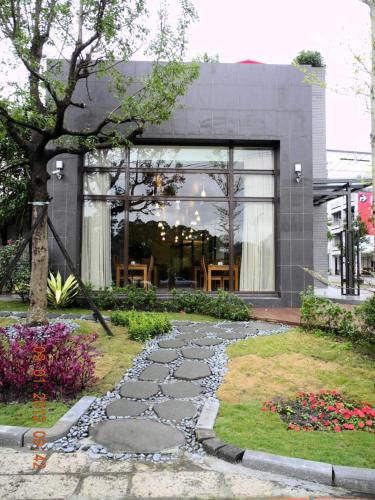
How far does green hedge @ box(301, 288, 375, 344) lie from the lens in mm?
5090

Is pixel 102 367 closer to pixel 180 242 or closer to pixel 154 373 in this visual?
pixel 154 373

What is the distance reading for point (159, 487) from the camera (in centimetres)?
247

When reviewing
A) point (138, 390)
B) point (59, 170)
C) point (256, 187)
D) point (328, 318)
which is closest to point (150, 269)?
point (59, 170)

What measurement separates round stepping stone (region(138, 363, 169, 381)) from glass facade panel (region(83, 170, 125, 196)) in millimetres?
5783

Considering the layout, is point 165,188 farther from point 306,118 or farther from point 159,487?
point 159,487

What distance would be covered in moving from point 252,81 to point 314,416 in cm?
837

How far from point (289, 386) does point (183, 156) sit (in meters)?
6.98

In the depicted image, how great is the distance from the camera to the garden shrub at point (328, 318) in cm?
564

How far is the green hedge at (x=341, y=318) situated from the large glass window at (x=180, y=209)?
10.1 feet

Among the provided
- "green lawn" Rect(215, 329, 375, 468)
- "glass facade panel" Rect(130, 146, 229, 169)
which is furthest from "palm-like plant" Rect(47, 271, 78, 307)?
"green lawn" Rect(215, 329, 375, 468)

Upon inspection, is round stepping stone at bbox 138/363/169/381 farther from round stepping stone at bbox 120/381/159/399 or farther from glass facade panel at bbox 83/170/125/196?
glass facade panel at bbox 83/170/125/196

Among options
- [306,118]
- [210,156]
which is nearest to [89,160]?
[210,156]

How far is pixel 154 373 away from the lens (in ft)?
15.2

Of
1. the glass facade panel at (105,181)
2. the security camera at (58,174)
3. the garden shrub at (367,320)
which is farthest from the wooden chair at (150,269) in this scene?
the garden shrub at (367,320)
